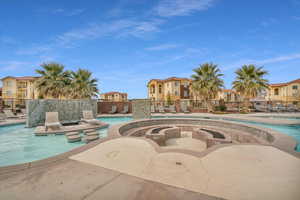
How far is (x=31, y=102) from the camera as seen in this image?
1006cm

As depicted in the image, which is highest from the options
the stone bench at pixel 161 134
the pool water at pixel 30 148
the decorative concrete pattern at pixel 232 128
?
the decorative concrete pattern at pixel 232 128

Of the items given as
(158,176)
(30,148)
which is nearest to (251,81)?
(158,176)

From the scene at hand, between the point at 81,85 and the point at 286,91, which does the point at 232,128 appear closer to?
the point at 81,85

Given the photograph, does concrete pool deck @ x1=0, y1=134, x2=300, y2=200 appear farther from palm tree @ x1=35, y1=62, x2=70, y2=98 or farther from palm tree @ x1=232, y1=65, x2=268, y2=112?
palm tree @ x1=232, y1=65, x2=268, y2=112

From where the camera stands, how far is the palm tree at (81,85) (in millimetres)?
19309

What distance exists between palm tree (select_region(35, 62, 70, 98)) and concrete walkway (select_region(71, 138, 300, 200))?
17.4 m

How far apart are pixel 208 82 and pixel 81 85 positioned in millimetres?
18851

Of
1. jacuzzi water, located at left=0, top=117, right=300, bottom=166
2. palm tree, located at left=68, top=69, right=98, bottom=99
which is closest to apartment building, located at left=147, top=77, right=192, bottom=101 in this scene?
palm tree, located at left=68, top=69, right=98, bottom=99

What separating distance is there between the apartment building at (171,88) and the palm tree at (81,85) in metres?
24.7

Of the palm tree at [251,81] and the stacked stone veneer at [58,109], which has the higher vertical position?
the palm tree at [251,81]

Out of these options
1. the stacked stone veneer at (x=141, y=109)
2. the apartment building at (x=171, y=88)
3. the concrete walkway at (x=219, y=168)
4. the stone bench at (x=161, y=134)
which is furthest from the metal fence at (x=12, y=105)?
the apartment building at (x=171, y=88)

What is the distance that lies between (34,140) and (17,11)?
931 cm

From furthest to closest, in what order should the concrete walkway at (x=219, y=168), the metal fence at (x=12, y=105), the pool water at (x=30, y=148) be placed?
the metal fence at (x=12, y=105) → the pool water at (x=30, y=148) → the concrete walkway at (x=219, y=168)

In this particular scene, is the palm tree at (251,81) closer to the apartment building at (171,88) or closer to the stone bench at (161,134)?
the stone bench at (161,134)
